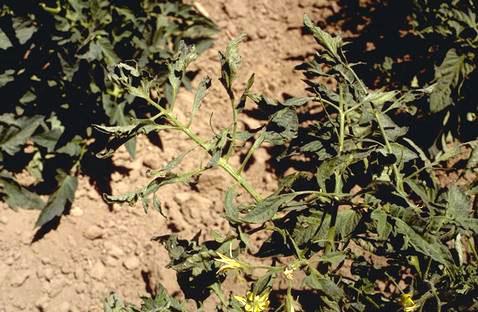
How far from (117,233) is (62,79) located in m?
1.00

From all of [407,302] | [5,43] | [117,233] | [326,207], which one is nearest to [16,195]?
[117,233]

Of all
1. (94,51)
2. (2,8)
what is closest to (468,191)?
(94,51)

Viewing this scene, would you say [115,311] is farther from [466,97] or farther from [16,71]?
[466,97]

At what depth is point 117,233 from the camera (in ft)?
9.83

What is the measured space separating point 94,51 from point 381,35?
2000 mm

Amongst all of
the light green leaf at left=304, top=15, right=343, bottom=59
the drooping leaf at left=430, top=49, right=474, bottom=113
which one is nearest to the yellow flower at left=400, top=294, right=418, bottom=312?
the light green leaf at left=304, top=15, right=343, bottom=59

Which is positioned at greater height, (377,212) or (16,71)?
(377,212)

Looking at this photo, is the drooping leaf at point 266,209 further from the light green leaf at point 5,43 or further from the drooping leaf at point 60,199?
the light green leaf at point 5,43

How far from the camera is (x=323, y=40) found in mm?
1538

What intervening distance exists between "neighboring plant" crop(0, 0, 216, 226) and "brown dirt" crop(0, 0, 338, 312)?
183mm

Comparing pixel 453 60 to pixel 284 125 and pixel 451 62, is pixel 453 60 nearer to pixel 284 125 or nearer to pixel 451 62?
pixel 451 62

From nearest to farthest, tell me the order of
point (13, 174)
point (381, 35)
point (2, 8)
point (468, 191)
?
1. point (468, 191)
2. point (2, 8)
3. point (13, 174)
4. point (381, 35)

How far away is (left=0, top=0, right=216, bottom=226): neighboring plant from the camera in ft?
8.66

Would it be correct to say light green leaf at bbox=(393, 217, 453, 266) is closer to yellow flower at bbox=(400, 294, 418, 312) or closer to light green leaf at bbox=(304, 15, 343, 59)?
yellow flower at bbox=(400, 294, 418, 312)
